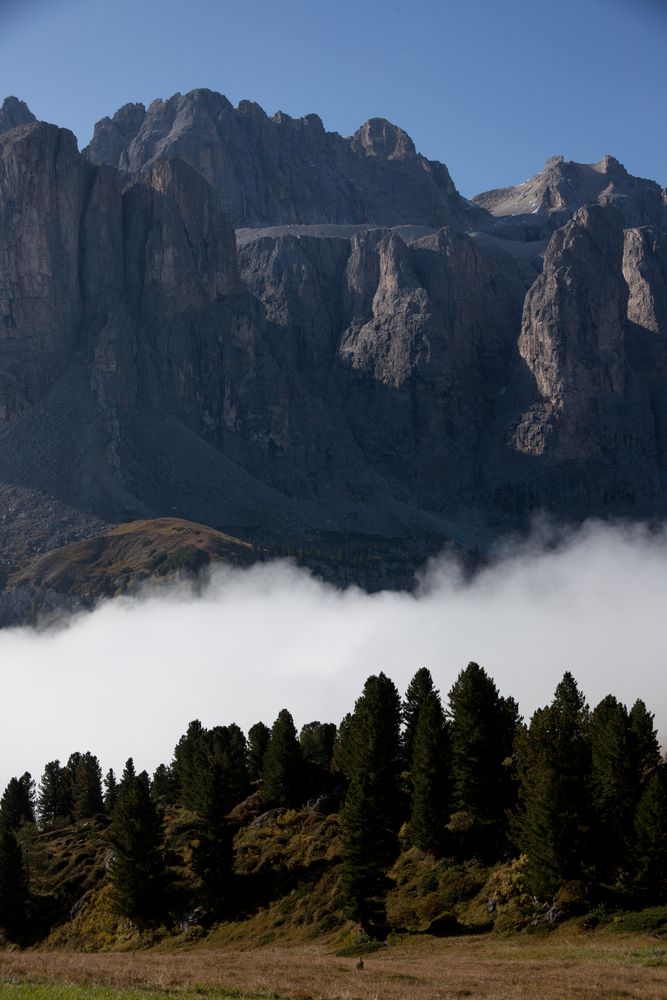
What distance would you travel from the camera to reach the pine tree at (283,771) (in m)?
109

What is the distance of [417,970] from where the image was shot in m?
66.4

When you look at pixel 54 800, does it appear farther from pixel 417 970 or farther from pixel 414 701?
pixel 417 970

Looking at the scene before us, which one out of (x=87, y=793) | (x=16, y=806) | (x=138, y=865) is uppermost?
(x=87, y=793)

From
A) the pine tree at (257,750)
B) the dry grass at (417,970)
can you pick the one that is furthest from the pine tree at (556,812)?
the pine tree at (257,750)

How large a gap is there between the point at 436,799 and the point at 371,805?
6.54 meters

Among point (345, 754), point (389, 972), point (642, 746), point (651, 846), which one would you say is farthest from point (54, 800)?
point (389, 972)

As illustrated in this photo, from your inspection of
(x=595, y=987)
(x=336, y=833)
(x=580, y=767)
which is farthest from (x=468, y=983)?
(x=336, y=833)

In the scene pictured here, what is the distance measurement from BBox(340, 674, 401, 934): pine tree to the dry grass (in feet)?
15.7

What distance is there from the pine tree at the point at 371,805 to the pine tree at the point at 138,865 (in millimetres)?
14439

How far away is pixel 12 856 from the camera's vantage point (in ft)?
332

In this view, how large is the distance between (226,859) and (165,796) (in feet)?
124

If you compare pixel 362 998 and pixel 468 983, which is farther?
pixel 468 983

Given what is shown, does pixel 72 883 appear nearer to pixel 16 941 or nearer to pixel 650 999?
pixel 16 941

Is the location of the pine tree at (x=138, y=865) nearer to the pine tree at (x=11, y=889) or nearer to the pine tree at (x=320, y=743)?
the pine tree at (x=11, y=889)
